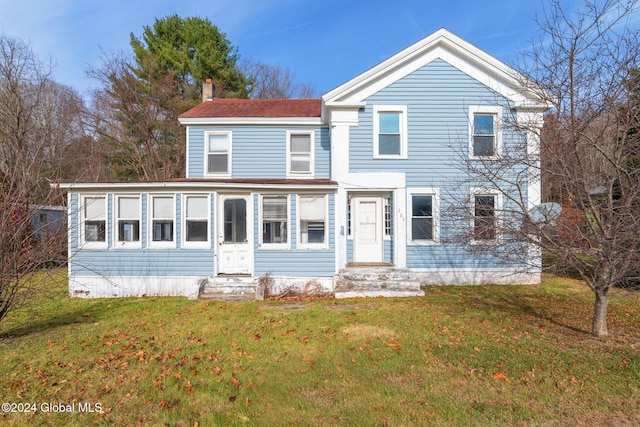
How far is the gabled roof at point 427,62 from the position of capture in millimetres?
10008

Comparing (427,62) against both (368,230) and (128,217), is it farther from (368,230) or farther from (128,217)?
(128,217)

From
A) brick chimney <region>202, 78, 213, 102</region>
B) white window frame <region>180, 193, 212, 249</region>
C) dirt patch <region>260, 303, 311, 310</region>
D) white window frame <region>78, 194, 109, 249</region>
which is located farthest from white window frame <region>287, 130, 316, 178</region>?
brick chimney <region>202, 78, 213, 102</region>

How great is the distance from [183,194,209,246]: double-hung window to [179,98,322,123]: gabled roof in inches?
145

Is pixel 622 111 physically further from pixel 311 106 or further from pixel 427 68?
pixel 311 106

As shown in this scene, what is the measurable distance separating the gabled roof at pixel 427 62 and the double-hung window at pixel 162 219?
5.70 m

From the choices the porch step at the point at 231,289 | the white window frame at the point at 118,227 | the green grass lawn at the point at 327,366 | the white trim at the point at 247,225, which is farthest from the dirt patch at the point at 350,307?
the white window frame at the point at 118,227

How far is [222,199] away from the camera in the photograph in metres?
9.84

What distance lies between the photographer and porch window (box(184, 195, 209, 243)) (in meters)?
9.67

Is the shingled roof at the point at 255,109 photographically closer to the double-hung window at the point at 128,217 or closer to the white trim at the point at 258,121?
the white trim at the point at 258,121

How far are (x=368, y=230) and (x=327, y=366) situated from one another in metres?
6.39

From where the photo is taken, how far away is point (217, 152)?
39.4 ft

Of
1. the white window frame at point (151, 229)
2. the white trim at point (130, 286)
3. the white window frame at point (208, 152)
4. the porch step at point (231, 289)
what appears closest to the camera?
the porch step at point (231, 289)

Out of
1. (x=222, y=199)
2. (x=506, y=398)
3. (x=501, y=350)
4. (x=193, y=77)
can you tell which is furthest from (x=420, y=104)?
(x=193, y=77)

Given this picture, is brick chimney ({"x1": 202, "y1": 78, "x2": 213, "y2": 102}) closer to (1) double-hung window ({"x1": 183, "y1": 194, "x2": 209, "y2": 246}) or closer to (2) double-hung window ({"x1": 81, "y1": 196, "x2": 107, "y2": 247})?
(1) double-hung window ({"x1": 183, "y1": 194, "x2": 209, "y2": 246})
